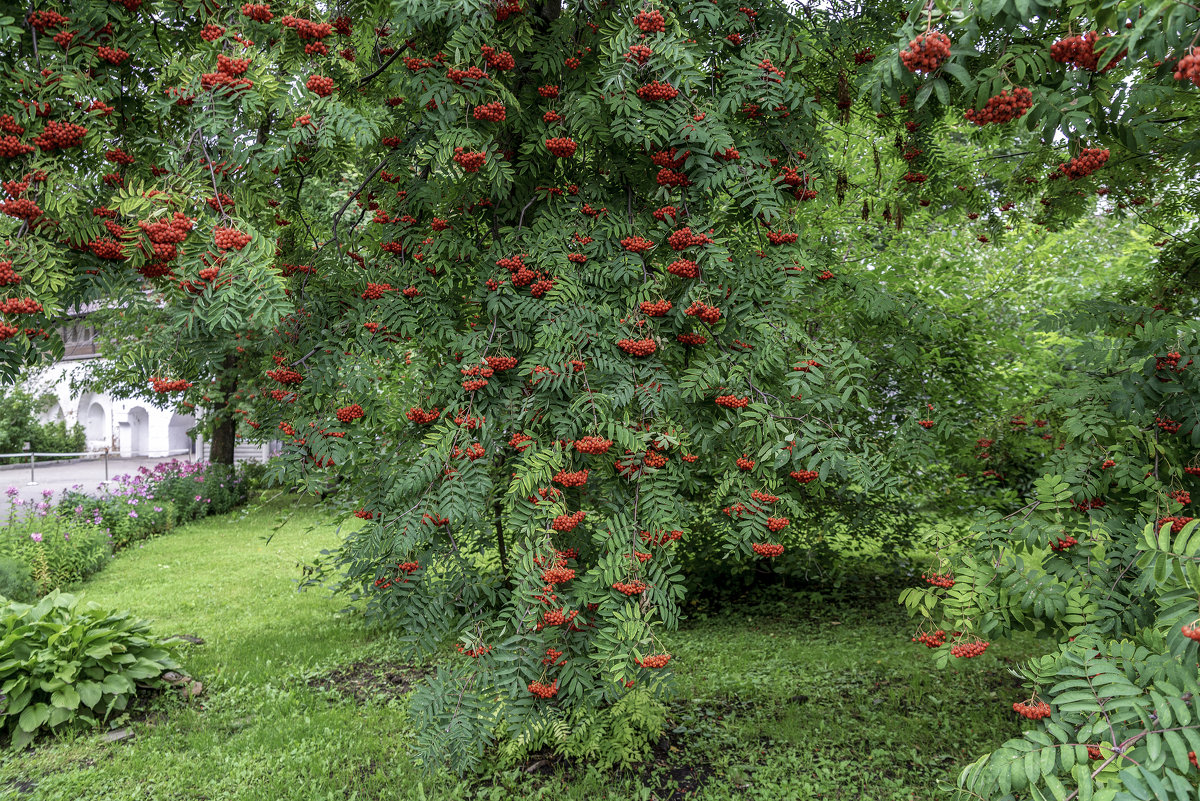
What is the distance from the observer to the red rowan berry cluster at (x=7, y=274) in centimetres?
238

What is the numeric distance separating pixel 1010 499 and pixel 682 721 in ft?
14.1

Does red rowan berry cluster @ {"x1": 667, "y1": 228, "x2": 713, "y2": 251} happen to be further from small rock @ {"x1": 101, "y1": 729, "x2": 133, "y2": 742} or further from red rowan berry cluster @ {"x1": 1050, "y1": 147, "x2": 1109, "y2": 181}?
small rock @ {"x1": 101, "y1": 729, "x2": 133, "y2": 742}

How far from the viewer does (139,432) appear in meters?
26.6

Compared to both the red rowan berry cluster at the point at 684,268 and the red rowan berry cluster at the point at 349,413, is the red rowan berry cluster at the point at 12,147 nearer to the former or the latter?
the red rowan berry cluster at the point at 349,413

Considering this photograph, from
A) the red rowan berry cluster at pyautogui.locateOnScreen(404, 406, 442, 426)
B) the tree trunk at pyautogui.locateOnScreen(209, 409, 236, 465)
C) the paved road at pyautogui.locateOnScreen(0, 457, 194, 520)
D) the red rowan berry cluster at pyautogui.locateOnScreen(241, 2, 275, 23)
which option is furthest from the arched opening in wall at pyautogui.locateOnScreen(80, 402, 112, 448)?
the red rowan berry cluster at pyautogui.locateOnScreen(241, 2, 275, 23)

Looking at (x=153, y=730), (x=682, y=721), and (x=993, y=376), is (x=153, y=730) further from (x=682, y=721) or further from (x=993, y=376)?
(x=993, y=376)

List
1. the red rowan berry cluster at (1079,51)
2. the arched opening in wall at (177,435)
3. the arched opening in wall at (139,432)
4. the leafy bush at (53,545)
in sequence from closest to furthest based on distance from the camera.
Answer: the red rowan berry cluster at (1079,51) < the leafy bush at (53,545) < the arched opening in wall at (177,435) < the arched opening in wall at (139,432)

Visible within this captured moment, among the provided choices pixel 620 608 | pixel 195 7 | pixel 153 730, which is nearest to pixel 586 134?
pixel 195 7

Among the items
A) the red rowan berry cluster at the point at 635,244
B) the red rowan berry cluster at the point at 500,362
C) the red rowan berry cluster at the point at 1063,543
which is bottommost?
the red rowan berry cluster at the point at 1063,543

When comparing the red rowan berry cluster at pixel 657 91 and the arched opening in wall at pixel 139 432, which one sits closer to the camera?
the red rowan berry cluster at pixel 657 91

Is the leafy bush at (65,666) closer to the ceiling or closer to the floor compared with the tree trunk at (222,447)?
closer to the floor

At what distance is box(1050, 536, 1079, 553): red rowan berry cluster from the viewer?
2.88 meters

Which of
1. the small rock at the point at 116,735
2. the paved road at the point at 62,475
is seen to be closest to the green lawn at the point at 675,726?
the small rock at the point at 116,735

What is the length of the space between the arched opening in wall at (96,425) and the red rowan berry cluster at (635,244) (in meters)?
30.6
